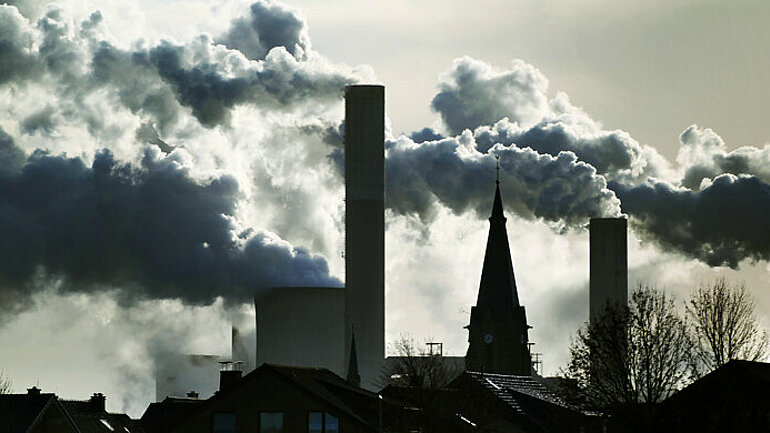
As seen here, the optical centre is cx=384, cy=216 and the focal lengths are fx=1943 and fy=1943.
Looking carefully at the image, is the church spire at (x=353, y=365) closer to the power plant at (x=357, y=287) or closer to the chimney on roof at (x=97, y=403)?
the power plant at (x=357, y=287)

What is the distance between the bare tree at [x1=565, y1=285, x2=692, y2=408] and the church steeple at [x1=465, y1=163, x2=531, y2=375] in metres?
57.1

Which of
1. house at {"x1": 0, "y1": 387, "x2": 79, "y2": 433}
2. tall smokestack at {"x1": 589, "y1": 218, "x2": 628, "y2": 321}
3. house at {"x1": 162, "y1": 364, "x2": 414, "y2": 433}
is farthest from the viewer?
tall smokestack at {"x1": 589, "y1": 218, "x2": 628, "y2": 321}

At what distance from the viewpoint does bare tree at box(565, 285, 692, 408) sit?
60.8m

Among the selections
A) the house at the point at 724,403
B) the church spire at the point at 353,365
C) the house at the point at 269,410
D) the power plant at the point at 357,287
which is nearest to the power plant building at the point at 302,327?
the power plant at the point at 357,287

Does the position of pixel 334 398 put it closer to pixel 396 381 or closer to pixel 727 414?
pixel 727 414

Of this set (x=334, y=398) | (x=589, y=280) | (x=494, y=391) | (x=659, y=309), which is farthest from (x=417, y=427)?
(x=589, y=280)

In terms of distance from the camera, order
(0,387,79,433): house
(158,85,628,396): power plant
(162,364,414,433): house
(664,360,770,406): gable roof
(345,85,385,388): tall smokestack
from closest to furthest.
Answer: (664,360,770,406): gable roof
(162,364,414,433): house
(0,387,79,433): house
(158,85,628,396): power plant
(345,85,385,388): tall smokestack

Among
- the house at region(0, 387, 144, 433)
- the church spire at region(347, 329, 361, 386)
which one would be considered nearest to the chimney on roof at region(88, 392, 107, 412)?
the house at region(0, 387, 144, 433)

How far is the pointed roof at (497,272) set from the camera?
124 meters

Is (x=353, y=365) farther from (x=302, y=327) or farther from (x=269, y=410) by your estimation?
(x=269, y=410)

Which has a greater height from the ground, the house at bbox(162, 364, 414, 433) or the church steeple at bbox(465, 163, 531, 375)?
the church steeple at bbox(465, 163, 531, 375)

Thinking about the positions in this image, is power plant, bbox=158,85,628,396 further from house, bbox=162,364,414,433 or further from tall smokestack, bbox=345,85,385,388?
house, bbox=162,364,414,433

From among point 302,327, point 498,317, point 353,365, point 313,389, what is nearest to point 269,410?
point 313,389

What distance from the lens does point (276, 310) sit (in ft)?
393
